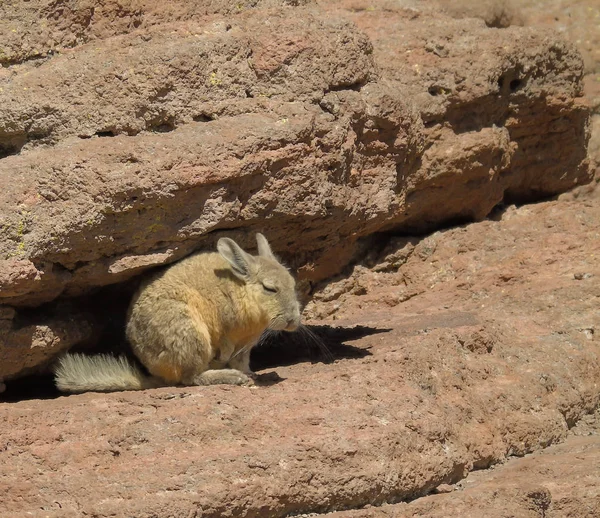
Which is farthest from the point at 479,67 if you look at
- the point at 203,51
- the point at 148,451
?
the point at 148,451

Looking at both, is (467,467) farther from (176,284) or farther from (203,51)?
(203,51)

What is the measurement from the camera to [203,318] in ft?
21.8

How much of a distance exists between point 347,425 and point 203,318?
130cm

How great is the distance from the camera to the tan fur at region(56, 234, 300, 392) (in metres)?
6.45

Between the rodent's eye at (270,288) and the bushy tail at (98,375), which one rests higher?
the rodent's eye at (270,288)

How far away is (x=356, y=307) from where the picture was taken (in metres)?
8.46

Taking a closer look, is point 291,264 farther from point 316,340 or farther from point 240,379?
point 240,379

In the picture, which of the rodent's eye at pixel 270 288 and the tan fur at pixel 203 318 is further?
the rodent's eye at pixel 270 288

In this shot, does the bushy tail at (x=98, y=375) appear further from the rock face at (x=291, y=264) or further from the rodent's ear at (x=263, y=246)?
the rodent's ear at (x=263, y=246)

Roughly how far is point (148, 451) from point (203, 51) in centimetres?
270

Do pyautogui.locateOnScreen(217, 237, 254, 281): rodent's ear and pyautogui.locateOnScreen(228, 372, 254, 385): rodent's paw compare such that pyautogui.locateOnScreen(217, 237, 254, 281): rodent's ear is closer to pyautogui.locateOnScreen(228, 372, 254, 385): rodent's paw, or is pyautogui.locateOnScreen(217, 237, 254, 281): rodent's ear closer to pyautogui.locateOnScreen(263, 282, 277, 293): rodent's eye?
pyautogui.locateOnScreen(263, 282, 277, 293): rodent's eye

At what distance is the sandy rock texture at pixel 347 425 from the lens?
5426 millimetres

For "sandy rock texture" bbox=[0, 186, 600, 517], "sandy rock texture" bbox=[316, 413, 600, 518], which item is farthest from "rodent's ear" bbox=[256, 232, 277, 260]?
"sandy rock texture" bbox=[316, 413, 600, 518]

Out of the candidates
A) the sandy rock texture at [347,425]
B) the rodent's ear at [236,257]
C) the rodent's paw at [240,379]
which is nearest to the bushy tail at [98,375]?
the sandy rock texture at [347,425]
